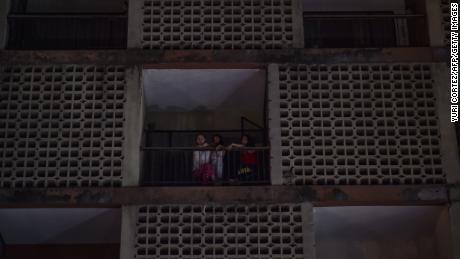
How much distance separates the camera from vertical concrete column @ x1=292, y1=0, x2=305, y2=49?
1495 cm

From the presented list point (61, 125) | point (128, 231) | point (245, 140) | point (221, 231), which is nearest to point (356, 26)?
point (245, 140)

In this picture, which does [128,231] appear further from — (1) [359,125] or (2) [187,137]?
(1) [359,125]

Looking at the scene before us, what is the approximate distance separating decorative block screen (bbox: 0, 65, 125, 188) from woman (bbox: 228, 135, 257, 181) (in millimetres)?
2159

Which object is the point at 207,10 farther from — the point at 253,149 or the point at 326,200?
the point at 326,200

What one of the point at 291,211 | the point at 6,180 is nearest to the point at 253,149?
the point at 291,211

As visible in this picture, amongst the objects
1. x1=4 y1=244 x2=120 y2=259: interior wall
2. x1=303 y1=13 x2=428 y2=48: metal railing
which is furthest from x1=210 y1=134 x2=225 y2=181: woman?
x1=303 y1=13 x2=428 y2=48: metal railing

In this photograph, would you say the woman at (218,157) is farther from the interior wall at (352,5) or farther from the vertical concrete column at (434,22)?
the vertical concrete column at (434,22)

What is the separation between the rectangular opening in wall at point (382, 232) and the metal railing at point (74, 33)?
5.60 metres

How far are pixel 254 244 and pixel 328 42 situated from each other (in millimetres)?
5115

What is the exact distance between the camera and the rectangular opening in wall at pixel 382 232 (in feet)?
46.5

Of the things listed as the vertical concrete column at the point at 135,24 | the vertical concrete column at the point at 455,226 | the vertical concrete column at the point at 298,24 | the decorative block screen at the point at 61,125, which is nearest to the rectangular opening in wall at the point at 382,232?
the vertical concrete column at the point at 455,226

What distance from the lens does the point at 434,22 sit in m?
15.1

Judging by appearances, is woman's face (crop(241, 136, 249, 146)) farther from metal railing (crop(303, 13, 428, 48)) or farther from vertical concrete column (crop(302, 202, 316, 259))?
metal railing (crop(303, 13, 428, 48))

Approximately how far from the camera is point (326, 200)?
13758mm
